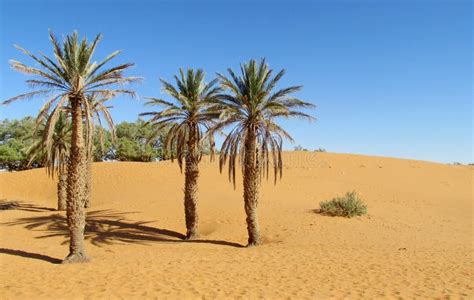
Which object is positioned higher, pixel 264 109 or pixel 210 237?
pixel 264 109

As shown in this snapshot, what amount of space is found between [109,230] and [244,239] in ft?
26.5

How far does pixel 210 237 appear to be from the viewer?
2089 cm

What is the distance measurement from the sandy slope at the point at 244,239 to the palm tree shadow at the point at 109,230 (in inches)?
2.6

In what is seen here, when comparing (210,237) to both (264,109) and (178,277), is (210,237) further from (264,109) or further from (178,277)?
(178,277)

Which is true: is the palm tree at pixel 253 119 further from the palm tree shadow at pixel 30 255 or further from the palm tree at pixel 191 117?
the palm tree shadow at pixel 30 255

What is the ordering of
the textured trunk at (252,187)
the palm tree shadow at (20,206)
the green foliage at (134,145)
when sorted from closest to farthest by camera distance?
the textured trunk at (252,187), the palm tree shadow at (20,206), the green foliage at (134,145)

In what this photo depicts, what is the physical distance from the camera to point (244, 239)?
20.4 m

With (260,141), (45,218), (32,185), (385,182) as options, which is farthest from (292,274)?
(32,185)

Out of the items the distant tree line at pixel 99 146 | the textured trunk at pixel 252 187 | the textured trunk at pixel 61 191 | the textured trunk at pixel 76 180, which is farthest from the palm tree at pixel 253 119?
the distant tree line at pixel 99 146

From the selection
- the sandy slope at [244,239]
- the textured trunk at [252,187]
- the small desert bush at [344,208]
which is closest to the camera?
the sandy slope at [244,239]

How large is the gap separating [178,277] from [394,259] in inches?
316

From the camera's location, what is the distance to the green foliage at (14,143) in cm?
5189

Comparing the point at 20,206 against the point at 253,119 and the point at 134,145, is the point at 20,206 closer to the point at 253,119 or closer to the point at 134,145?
the point at 253,119

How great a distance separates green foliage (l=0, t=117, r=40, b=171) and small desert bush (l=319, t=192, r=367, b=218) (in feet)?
130
